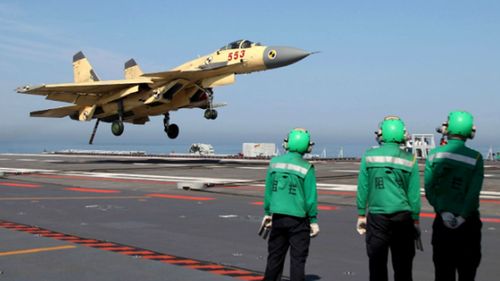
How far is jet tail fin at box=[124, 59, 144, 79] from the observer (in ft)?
155

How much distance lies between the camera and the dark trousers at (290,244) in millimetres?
6324

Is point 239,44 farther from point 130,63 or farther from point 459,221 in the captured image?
point 459,221

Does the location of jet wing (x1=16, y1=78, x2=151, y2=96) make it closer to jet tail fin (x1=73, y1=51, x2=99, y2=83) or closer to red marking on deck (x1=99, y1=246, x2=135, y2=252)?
jet tail fin (x1=73, y1=51, x2=99, y2=83)

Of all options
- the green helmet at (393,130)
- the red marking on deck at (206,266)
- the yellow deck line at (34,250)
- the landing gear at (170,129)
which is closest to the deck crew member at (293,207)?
the green helmet at (393,130)

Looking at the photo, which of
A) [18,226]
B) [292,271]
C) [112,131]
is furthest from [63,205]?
[112,131]

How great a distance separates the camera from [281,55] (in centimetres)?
3619

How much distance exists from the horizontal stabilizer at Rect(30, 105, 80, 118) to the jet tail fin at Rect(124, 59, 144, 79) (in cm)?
527

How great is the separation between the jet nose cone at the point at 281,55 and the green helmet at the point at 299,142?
98.1 ft

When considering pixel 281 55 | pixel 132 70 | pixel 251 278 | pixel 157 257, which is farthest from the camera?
pixel 132 70

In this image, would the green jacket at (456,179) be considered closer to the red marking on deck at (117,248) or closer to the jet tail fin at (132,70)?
the red marking on deck at (117,248)

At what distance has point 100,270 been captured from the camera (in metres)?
7.76

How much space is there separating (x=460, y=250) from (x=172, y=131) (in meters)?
41.1

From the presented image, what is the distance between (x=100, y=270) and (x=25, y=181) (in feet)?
61.1

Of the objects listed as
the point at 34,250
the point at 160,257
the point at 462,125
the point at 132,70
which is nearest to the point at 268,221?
the point at 462,125
